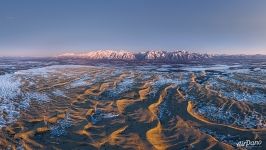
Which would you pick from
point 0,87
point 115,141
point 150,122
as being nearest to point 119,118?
point 150,122

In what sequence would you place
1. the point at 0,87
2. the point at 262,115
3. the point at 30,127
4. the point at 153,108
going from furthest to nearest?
the point at 0,87, the point at 153,108, the point at 262,115, the point at 30,127

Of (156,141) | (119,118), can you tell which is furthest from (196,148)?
(119,118)

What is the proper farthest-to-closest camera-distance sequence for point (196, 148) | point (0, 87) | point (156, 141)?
point (0, 87)
point (156, 141)
point (196, 148)

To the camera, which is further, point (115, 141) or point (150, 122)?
point (150, 122)

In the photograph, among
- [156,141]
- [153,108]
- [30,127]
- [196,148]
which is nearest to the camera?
[196,148]

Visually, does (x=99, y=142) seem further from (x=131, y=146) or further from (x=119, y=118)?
(x=119, y=118)

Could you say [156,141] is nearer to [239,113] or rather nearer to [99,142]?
[99,142]
